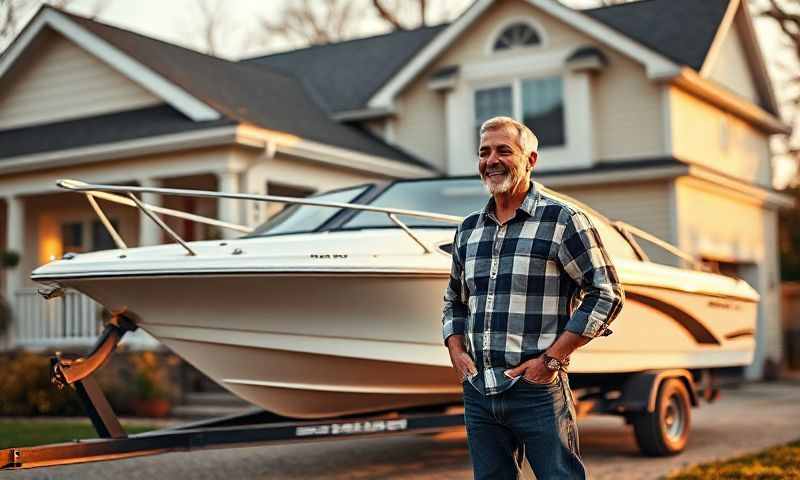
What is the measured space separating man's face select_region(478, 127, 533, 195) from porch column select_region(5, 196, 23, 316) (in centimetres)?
1252

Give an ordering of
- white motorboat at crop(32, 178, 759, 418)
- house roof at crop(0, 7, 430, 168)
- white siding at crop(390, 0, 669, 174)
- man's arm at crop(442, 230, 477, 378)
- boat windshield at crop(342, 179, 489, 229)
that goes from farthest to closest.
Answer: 1. white siding at crop(390, 0, 669, 174)
2. house roof at crop(0, 7, 430, 168)
3. boat windshield at crop(342, 179, 489, 229)
4. white motorboat at crop(32, 178, 759, 418)
5. man's arm at crop(442, 230, 477, 378)

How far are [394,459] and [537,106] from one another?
9.99 meters

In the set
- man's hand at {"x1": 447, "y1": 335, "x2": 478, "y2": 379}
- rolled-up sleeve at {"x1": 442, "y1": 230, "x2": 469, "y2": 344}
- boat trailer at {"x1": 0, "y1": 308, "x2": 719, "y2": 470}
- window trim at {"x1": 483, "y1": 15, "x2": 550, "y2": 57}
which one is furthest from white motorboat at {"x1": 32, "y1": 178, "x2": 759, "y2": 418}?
window trim at {"x1": 483, "y1": 15, "x2": 550, "y2": 57}

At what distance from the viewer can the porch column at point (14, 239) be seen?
15188 millimetres

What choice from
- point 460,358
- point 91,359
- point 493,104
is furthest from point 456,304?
point 493,104

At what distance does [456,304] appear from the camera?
13.8 feet

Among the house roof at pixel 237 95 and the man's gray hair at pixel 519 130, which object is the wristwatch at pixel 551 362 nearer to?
the man's gray hair at pixel 519 130

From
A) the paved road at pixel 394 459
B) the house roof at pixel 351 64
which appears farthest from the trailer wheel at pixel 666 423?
the house roof at pixel 351 64

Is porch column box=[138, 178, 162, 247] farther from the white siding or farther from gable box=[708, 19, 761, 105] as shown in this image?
gable box=[708, 19, 761, 105]

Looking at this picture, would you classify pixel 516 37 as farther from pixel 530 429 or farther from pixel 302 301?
pixel 530 429

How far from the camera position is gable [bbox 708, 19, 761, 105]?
19125 millimetres

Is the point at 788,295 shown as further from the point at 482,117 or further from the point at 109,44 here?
the point at 109,44

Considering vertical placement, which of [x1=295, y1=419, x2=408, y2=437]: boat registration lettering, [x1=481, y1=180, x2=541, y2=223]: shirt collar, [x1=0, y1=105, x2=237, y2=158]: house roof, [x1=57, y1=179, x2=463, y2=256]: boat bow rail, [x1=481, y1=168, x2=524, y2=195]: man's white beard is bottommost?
[x1=295, y1=419, x2=408, y2=437]: boat registration lettering

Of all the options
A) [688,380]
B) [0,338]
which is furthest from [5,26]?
[688,380]
